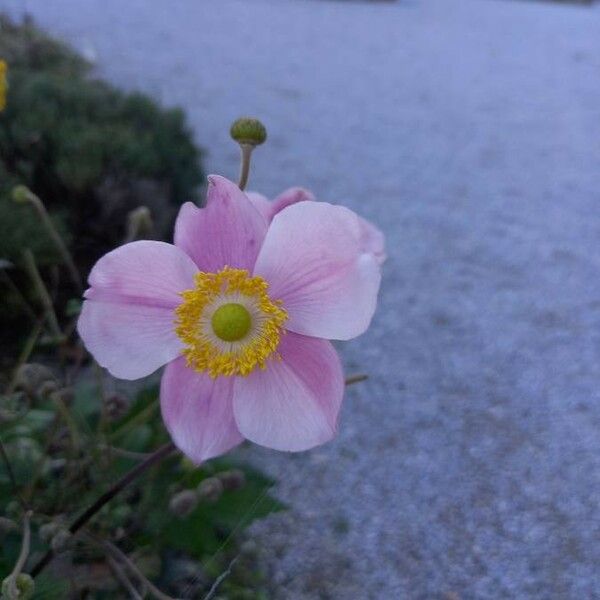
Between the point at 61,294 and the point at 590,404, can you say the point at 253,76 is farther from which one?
the point at 590,404

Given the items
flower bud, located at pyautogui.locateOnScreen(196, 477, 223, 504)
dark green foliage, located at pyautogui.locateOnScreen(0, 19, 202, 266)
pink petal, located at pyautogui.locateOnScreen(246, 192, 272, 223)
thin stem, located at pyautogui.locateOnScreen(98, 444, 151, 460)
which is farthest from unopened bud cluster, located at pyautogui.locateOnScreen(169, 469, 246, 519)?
dark green foliage, located at pyautogui.locateOnScreen(0, 19, 202, 266)

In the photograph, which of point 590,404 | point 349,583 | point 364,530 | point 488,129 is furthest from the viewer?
point 488,129

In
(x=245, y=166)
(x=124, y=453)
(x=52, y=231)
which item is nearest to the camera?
(x=245, y=166)

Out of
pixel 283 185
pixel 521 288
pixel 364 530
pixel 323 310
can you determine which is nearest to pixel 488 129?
pixel 283 185

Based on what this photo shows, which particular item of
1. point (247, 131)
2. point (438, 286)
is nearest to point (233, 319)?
point (247, 131)

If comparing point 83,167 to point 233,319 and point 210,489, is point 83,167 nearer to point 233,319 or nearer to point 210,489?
point 210,489

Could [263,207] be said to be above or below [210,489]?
above
